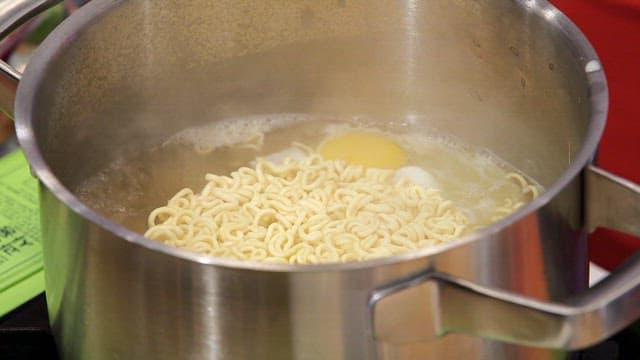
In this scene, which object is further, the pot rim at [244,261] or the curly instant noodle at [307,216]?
the curly instant noodle at [307,216]

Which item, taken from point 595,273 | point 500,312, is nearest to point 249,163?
point 595,273

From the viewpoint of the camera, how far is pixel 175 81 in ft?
4.68

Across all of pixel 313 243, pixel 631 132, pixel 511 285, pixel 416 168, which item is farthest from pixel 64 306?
pixel 631 132

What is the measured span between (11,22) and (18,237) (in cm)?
30

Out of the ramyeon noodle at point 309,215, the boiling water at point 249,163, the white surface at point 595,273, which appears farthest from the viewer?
the white surface at point 595,273

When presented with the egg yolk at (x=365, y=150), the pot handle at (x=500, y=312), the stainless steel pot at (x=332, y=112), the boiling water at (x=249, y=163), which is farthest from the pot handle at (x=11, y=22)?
the pot handle at (x=500, y=312)

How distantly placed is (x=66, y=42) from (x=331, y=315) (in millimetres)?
485

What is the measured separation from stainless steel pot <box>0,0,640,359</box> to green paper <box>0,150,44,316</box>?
0.11m

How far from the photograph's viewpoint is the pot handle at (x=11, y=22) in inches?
47.8

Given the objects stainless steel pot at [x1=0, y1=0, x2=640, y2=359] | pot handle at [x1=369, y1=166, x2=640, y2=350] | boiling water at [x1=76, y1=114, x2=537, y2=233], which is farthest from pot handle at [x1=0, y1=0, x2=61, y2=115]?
pot handle at [x1=369, y1=166, x2=640, y2=350]

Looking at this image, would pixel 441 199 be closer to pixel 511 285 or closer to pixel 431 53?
pixel 431 53

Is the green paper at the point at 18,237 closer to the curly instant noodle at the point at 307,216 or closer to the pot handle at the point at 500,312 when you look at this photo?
the curly instant noodle at the point at 307,216

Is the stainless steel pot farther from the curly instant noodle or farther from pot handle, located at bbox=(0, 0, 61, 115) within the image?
the curly instant noodle

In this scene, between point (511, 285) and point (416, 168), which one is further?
point (416, 168)
